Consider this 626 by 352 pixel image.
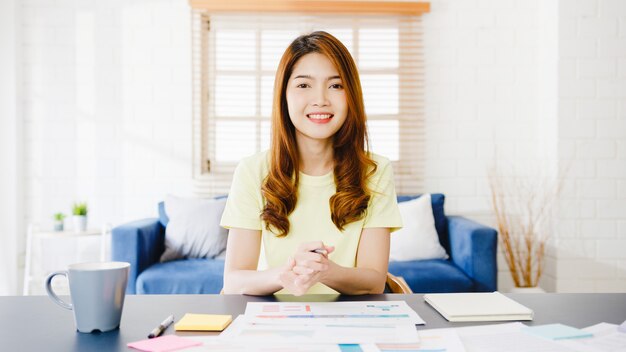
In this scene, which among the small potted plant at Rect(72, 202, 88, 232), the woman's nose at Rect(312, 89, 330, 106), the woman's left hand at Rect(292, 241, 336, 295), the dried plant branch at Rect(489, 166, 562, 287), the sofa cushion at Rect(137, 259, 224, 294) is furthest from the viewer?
the dried plant branch at Rect(489, 166, 562, 287)

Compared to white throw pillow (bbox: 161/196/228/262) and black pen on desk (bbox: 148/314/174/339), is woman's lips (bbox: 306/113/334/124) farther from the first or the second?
white throw pillow (bbox: 161/196/228/262)

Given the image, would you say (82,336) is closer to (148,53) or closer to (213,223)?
(213,223)

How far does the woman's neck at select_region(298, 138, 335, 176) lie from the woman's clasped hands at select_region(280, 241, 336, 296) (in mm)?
498

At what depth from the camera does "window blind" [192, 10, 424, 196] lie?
141 inches

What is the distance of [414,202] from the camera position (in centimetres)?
323

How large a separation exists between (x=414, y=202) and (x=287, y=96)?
6.44 ft

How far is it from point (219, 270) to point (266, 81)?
146 cm

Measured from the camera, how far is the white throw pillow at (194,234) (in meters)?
3.06

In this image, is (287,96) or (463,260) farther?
(463,260)

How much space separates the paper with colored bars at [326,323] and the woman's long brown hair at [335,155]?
454mm

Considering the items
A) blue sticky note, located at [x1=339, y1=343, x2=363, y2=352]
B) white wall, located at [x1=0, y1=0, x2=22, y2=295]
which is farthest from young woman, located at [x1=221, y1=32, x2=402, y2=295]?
white wall, located at [x1=0, y1=0, x2=22, y2=295]

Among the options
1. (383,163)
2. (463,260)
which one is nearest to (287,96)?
(383,163)

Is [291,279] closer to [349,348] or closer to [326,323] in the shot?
[326,323]

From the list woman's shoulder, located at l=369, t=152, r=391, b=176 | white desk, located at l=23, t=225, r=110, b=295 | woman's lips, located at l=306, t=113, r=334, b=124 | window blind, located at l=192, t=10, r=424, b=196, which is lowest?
white desk, located at l=23, t=225, r=110, b=295
